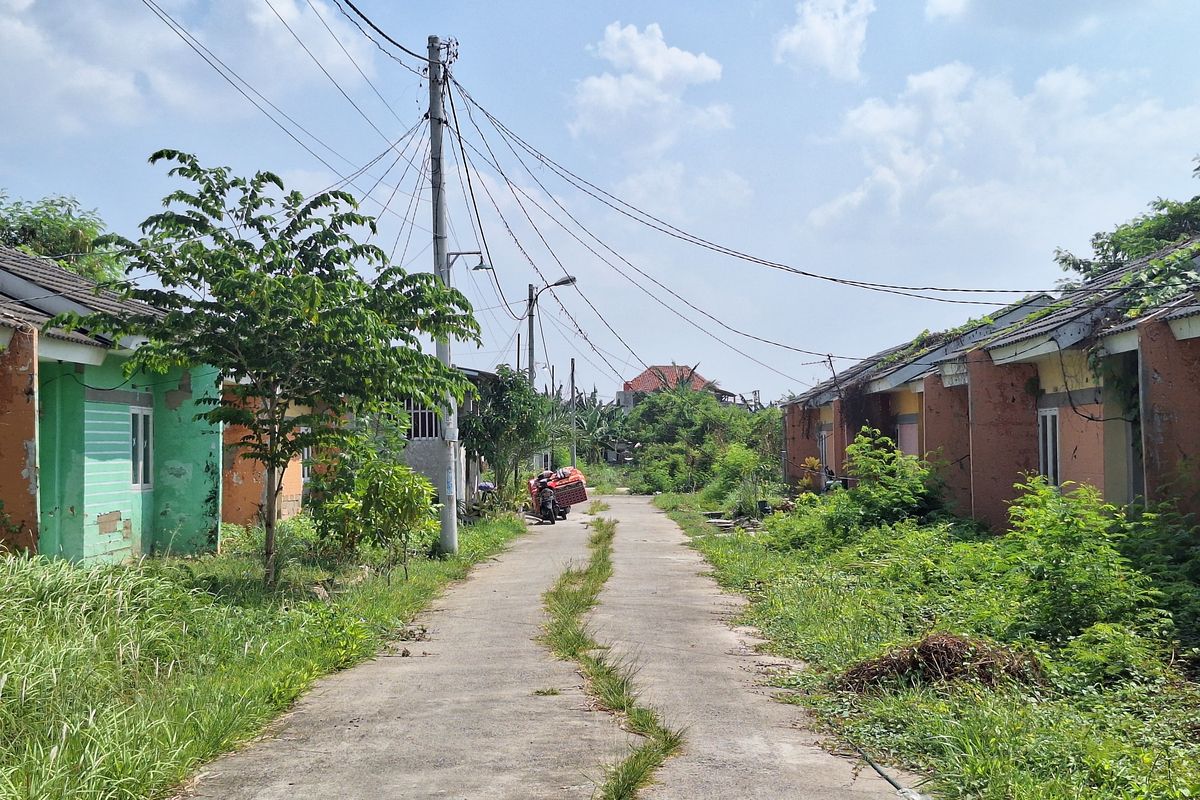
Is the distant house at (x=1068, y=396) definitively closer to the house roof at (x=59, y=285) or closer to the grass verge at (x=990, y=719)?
the grass verge at (x=990, y=719)

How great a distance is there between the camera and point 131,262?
33.9 feet

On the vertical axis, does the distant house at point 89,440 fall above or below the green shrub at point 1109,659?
above

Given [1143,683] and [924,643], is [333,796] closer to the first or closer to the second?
[924,643]

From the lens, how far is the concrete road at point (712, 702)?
203 inches

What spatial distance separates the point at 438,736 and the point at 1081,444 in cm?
1010

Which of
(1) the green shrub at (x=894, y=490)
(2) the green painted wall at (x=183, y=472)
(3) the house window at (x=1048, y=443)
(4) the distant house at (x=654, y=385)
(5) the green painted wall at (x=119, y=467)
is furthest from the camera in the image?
(4) the distant house at (x=654, y=385)

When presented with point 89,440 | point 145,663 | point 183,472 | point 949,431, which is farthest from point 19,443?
point 949,431

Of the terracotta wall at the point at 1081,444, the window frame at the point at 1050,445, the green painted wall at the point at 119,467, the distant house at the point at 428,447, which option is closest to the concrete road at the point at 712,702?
the terracotta wall at the point at 1081,444

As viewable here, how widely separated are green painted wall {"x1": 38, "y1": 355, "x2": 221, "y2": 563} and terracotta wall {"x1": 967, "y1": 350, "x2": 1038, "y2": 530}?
10890mm

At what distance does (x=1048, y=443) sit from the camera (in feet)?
46.4

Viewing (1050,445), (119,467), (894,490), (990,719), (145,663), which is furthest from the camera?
(894,490)

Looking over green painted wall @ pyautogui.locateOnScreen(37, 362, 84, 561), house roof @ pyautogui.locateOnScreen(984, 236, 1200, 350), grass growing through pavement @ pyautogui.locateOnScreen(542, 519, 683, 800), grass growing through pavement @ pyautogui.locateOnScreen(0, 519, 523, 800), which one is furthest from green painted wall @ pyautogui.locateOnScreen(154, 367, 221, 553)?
house roof @ pyautogui.locateOnScreen(984, 236, 1200, 350)

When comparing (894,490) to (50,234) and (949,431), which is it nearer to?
(949,431)

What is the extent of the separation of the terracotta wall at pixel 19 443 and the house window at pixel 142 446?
353 cm
